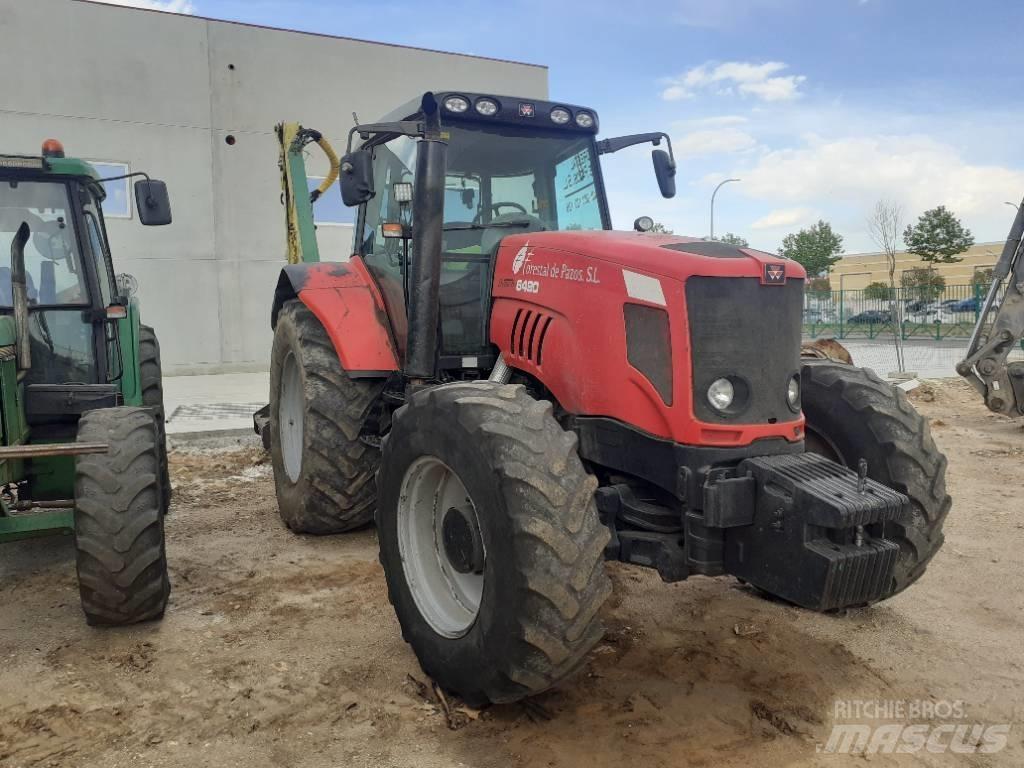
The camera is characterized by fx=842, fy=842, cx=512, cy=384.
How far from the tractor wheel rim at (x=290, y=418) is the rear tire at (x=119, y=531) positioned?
207 cm

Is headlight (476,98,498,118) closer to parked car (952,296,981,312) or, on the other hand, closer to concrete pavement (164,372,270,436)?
concrete pavement (164,372,270,436)

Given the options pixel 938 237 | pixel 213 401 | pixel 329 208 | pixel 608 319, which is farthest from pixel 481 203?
pixel 938 237

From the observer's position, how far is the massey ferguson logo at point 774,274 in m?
3.27

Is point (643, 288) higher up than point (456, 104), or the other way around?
point (456, 104)

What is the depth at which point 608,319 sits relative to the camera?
3.42m

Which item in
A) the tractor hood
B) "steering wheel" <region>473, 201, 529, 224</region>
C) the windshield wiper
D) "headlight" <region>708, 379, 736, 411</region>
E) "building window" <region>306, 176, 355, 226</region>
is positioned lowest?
"headlight" <region>708, 379, 736, 411</region>

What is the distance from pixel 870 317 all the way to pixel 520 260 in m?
24.1

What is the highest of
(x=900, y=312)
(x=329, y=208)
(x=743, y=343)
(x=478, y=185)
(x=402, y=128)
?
(x=329, y=208)

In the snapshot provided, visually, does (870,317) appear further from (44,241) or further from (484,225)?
(44,241)

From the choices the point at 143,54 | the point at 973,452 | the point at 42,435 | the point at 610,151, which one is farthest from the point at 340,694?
the point at 143,54

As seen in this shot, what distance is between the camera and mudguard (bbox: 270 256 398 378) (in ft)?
16.4

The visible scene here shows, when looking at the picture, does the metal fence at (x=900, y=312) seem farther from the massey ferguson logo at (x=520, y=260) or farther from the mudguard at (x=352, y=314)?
the massey ferguson logo at (x=520, y=260)

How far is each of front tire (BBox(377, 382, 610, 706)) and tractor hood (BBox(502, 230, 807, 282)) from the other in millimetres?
742

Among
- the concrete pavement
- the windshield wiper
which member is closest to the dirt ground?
the windshield wiper
